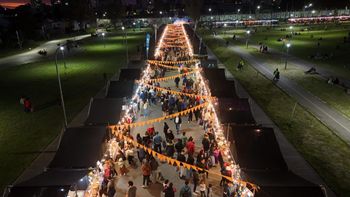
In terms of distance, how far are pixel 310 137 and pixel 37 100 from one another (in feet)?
73.6

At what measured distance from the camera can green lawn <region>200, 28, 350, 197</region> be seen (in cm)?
1514

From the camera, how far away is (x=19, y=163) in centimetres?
1631

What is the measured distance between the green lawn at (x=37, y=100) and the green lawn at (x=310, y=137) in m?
15.2

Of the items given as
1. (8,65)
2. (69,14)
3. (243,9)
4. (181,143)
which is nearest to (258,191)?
(181,143)

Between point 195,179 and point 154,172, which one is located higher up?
point 195,179

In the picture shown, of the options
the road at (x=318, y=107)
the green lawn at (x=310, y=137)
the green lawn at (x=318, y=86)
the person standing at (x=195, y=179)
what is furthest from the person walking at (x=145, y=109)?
the green lawn at (x=318, y=86)

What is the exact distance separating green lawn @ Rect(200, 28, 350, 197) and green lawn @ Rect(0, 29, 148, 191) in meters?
15.2

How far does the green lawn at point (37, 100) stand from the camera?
17500mm

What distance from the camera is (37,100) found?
1073 inches

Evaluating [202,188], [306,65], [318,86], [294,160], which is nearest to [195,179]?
[202,188]

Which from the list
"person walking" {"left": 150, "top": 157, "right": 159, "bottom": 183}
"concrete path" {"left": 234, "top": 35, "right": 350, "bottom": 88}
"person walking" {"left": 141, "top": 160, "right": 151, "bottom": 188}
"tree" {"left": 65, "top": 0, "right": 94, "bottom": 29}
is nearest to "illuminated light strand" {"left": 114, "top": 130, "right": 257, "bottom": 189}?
"person walking" {"left": 150, "top": 157, "right": 159, "bottom": 183}

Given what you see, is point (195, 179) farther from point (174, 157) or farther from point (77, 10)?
point (77, 10)

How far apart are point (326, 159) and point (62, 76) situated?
1203 inches

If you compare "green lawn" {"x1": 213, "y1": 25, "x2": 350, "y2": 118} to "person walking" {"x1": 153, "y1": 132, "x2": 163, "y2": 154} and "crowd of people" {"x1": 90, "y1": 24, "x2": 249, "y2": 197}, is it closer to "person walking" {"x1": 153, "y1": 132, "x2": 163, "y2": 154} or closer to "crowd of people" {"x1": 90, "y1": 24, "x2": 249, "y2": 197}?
"crowd of people" {"x1": 90, "y1": 24, "x2": 249, "y2": 197}
